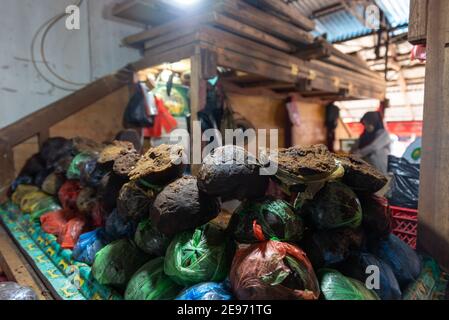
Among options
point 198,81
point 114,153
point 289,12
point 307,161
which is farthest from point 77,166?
point 289,12

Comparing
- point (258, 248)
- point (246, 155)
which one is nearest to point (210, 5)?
point (246, 155)

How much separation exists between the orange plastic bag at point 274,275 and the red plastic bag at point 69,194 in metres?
2.40

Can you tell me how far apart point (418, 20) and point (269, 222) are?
1.84m

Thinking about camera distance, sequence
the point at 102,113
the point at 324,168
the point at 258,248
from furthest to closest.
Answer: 1. the point at 102,113
2. the point at 324,168
3. the point at 258,248

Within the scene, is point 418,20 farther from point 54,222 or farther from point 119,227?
point 54,222

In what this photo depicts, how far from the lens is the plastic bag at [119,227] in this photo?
2.10 meters

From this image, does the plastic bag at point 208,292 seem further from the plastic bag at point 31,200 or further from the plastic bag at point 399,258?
the plastic bag at point 31,200

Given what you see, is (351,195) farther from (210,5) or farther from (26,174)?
(26,174)

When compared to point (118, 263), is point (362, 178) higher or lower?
higher

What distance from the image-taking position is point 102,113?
5.08 m

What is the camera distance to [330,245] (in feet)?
5.17

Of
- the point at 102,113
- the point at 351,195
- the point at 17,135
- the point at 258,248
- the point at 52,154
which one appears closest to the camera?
the point at 258,248
